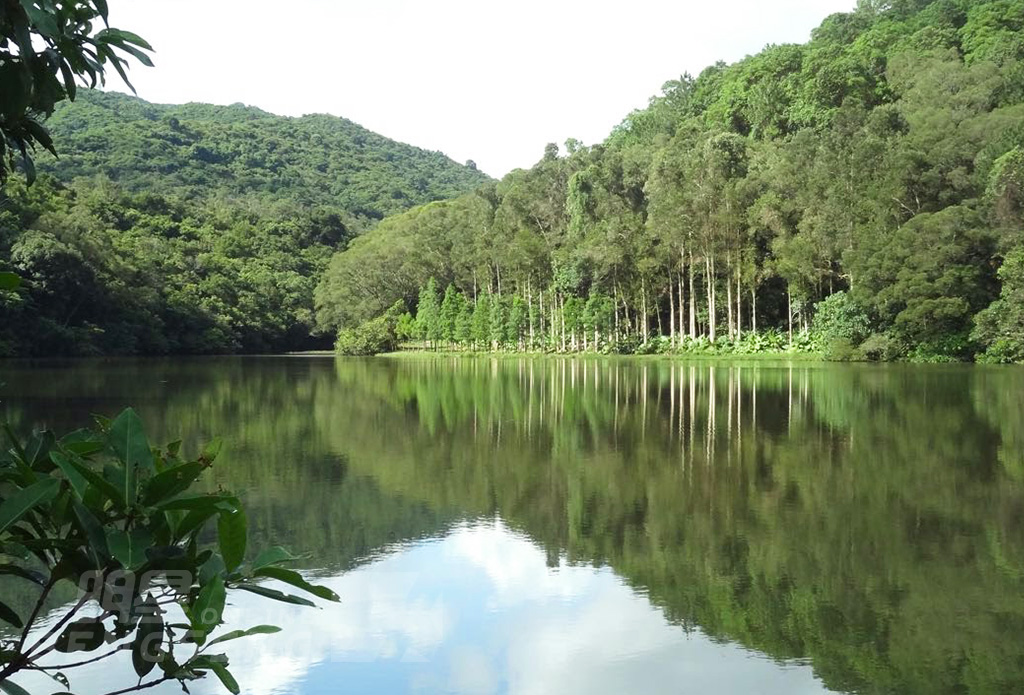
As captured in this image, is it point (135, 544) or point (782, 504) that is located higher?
point (135, 544)

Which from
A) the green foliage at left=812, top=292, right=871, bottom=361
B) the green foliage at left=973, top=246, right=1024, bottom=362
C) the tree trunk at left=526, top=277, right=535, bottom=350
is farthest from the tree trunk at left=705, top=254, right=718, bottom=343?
the tree trunk at left=526, top=277, right=535, bottom=350

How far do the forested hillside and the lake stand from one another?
21.7 m

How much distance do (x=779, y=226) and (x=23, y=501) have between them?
48116 mm

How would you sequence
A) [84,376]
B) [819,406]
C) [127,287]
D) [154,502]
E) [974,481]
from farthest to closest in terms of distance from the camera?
1. [127,287]
2. [84,376]
3. [819,406]
4. [974,481]
5. [154,502]

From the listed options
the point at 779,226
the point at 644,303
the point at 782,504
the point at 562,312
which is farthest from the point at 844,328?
the point at 782,504

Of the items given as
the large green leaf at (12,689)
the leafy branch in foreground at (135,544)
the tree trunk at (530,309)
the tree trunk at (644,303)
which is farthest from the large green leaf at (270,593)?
the tree trunk at (530,309)

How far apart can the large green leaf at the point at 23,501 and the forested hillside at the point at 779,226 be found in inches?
1495

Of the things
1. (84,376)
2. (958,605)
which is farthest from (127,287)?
(958,605)

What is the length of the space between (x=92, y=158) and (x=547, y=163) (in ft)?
177

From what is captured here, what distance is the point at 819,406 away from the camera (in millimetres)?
19516

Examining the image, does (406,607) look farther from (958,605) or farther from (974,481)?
(974,481)

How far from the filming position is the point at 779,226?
4703 cm

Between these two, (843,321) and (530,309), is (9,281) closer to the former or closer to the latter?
(843,321)

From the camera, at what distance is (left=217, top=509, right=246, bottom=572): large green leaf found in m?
1.49
